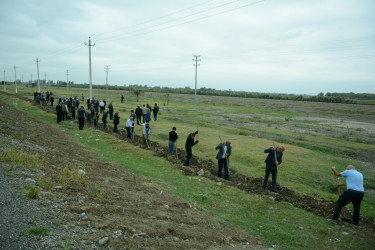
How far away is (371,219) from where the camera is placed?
9422 millimetres

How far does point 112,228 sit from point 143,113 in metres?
20.5

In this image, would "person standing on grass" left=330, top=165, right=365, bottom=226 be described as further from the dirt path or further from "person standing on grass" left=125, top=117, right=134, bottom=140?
"person standing on grass" left=125, top=117, right=134, bottom=140

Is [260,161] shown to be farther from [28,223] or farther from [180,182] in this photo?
[28,223]

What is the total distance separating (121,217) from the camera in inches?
271

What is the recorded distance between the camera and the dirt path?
5.80 metres

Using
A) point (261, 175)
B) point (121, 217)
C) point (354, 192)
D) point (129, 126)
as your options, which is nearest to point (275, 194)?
point (261, 175)

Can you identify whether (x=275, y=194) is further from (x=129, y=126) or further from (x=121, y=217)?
(x=129, y=126)

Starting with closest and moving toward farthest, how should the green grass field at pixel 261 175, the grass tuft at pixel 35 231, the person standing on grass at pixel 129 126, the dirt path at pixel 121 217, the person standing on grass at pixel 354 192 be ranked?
1. the grass tuft at pixel 35 231
2. the dirt path at pixel 121 217
3. the green grass field at pixel 261 175
4. the person standing on grass at pixel 354 192
5. the person standing on grass at pixel 129 126

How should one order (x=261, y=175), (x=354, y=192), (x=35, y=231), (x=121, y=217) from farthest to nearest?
(x=261, y=175) < (x=354, y=192) < (x=121, y=217) < (x=35, y=231)

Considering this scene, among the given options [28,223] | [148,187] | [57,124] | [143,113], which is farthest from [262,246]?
[57,124]

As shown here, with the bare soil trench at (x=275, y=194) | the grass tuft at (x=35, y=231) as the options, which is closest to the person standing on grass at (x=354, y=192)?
the bare soil trench at (x=275, y=194)

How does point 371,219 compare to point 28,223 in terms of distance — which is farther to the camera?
point 371,219

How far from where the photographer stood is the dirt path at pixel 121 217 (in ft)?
19.0

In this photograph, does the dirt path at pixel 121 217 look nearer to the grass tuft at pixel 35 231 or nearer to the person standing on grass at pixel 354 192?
the grass tuft at pixel 35 231
